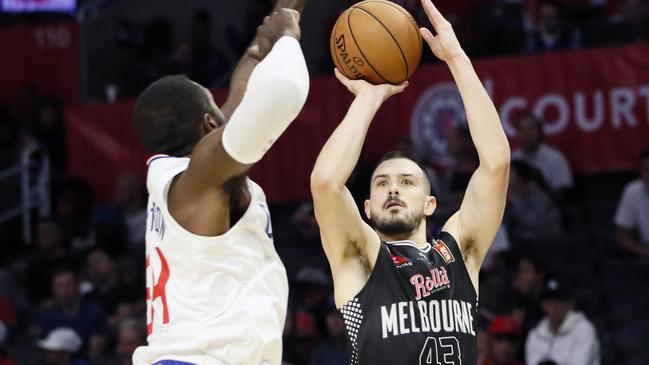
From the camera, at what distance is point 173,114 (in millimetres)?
4699

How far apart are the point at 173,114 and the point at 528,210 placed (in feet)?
Answer: 21.4

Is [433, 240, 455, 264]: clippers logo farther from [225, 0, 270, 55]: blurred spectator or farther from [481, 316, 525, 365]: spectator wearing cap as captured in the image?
[225, 0, 270, 55]: blurred spectator

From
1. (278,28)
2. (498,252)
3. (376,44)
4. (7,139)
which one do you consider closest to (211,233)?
(278,28)

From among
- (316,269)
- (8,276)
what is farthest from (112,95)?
(316,269)

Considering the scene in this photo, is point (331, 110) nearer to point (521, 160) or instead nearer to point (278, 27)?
point (521, 160)

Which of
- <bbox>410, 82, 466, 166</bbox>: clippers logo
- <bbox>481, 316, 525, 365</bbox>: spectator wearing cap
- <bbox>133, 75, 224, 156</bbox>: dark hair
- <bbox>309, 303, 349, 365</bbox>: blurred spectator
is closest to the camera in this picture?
<bbox>133, 75, 224, 156</bbox>: dark hair

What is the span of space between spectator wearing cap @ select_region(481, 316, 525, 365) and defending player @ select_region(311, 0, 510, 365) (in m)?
3.56

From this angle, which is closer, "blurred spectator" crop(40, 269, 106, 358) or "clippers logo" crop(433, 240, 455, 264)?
"clippers logo" crop(433, 240, 455, 264)

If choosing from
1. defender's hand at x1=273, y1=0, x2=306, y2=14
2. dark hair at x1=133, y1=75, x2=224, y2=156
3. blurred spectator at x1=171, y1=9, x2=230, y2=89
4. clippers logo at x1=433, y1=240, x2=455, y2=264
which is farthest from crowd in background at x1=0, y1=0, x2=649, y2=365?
dark hair at x1=133, y1=75, x2=224, y2=156

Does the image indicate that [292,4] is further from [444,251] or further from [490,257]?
[490,257]

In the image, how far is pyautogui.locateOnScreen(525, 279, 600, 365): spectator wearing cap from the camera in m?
9.22

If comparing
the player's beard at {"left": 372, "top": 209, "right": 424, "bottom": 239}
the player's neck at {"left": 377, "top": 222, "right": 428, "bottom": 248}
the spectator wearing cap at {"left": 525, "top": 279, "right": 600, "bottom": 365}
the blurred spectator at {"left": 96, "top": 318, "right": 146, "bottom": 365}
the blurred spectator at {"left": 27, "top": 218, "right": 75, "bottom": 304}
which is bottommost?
the blurred spectator at {"left": 27, "top": 218, "right": 75, "bottom": 304}

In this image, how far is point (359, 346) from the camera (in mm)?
5137

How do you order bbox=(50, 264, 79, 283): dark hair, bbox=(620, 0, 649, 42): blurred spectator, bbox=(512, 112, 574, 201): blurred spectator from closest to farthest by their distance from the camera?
1. bbox=(512, 112, 574, 201): blurred spectator
2. bbox=(50, 264, 79, 283): dark hair
3. bbox=(620, 0, 649, 42): blurred spectator
